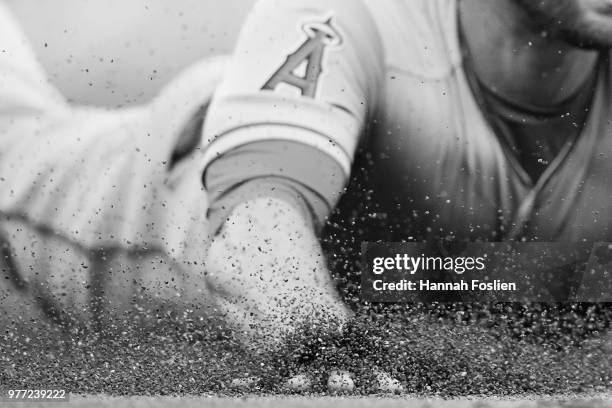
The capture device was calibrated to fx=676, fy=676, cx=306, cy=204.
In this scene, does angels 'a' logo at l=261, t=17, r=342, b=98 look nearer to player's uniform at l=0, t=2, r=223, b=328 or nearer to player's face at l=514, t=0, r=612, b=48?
player's uniform at l=0, t=2, r=223, b=328

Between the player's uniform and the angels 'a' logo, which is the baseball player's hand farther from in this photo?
the angels 'a' logo

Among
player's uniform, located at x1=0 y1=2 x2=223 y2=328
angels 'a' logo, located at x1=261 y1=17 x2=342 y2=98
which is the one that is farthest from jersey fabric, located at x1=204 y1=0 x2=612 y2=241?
player's uniform, located at x1=0 y1=2 x2=223 y2=328

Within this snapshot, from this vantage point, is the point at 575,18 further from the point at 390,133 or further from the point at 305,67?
the point at 305,67

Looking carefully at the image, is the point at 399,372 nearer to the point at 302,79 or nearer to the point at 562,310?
the point at 562,310

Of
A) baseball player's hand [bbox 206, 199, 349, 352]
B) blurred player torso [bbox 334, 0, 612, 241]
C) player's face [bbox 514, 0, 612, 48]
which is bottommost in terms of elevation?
baseball player's hand [bbox 206, 199, 349, 352]

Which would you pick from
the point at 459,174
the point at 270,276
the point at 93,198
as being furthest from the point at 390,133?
the point at 93,198

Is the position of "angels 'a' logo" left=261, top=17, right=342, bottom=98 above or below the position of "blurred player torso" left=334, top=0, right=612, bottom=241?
above
